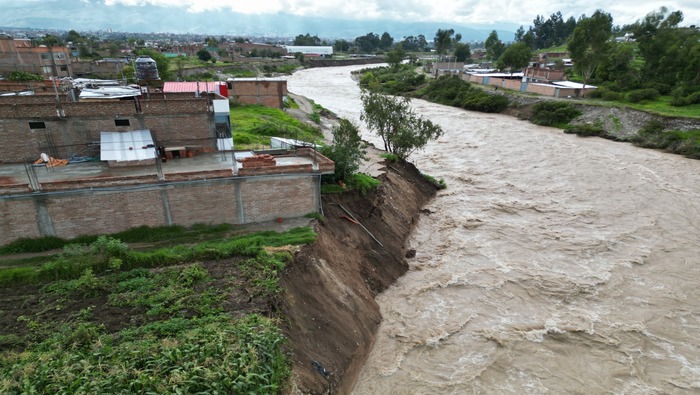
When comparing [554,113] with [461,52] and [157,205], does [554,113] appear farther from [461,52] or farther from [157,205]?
[461,52]

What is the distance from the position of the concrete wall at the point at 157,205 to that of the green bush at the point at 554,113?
4251cm

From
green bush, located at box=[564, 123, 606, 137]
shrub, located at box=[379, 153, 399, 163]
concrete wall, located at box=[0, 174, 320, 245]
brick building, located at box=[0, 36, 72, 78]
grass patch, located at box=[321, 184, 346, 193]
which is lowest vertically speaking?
green bush, located at box=[564, 123, 606, 137]

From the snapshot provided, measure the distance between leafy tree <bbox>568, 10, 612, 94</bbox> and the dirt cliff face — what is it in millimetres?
53031

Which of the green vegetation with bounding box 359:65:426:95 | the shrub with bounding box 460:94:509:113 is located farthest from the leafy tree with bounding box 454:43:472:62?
the shrub with bounding box 460:94:509:113

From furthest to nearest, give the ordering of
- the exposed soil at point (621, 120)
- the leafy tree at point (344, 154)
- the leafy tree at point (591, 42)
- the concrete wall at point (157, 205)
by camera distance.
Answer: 1. the leafy tree at point (591, 42)
2. the exposed soil at point (621, 120)
3. the leafy tree at point (344, 154)
4. the concrete wall at point (157, 205)

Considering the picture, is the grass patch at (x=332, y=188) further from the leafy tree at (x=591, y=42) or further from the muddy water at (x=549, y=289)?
the leafy tree at (x=591, y=42)

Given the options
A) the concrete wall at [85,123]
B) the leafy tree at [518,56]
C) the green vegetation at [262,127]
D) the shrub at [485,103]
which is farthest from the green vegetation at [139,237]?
the leafy tree at [518,56]

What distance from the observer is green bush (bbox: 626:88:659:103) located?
51312 millimetres

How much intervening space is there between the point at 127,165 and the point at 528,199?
24041 millimetres

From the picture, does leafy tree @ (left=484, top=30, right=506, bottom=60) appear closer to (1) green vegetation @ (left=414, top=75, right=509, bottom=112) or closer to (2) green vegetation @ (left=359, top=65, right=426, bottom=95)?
(2) green vegetation @ (left=359, top=65, right=426, bottom=95)

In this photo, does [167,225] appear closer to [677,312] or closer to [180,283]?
[180,283]

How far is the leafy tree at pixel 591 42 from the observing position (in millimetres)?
57656

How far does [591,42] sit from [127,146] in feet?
215

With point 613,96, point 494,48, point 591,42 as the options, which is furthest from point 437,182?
point 494,48
